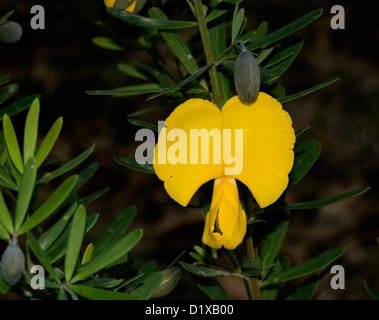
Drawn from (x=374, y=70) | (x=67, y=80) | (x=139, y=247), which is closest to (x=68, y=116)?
(x=67, y=80)

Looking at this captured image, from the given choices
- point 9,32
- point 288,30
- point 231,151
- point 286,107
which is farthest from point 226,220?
point 286,107

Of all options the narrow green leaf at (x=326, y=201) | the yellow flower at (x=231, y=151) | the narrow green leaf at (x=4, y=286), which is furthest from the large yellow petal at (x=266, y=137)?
the narrow green leaf at (x=4, y=286)

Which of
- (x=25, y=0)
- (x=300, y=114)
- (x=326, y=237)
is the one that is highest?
(x=25, y=0)

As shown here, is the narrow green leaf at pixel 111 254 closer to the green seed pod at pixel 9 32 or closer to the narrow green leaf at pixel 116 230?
the narrow green leaf at pixel 116 230

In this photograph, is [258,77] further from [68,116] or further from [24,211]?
[68,116]

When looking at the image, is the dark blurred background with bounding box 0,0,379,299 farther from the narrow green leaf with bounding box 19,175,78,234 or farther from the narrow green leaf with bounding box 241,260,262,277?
the narrow green leaf with bounding box 19,175,78,234

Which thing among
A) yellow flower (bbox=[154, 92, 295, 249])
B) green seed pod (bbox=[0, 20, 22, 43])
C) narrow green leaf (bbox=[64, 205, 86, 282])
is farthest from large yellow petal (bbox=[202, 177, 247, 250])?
green seed pod (bbox=[0, 20, 22, 43])

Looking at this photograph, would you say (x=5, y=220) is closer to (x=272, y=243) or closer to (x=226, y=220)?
(x=226, y=220)
